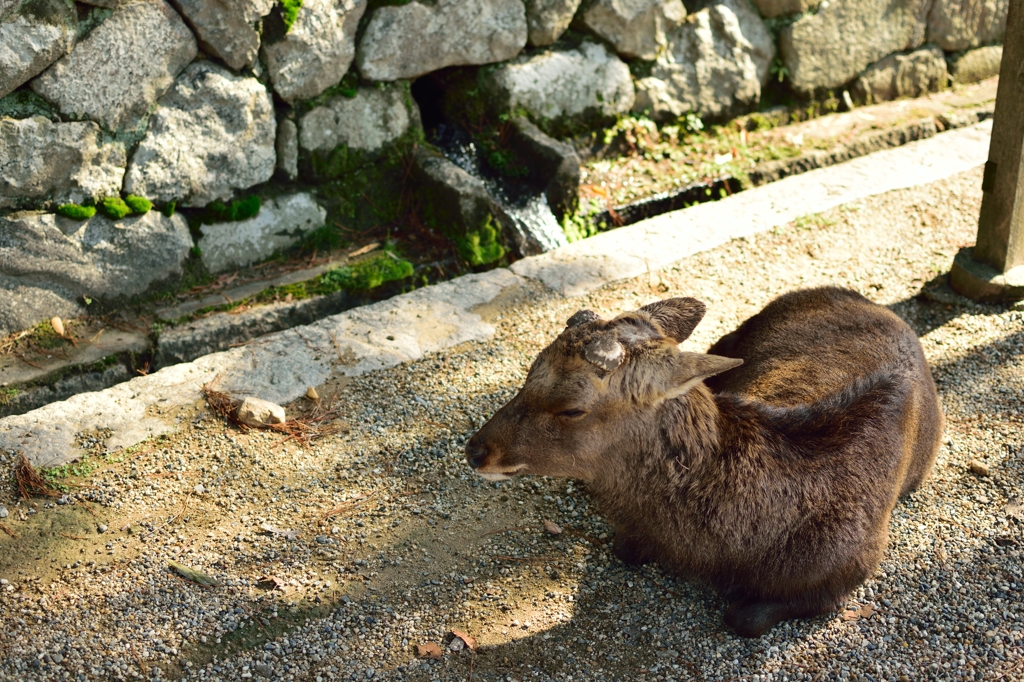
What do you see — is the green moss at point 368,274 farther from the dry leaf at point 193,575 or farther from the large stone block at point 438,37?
the dry leaf at point 193,575

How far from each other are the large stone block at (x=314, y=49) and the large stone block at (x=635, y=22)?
5.97 ft

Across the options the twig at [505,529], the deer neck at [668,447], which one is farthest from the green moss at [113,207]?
the deer neck at [668,447]

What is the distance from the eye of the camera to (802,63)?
7359 mm

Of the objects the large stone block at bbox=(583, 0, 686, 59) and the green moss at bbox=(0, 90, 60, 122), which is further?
the large stone block at bbox=(583, 0, 686, 59)

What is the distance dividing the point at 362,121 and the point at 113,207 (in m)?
1.64

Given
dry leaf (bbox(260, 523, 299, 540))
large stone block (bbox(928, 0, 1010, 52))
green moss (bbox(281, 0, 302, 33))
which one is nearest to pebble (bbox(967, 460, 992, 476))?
dry leaf (bbox(260, 523, 299, 540))

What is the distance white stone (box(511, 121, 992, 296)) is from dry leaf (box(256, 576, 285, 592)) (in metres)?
2.53

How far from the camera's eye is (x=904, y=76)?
7.86 m

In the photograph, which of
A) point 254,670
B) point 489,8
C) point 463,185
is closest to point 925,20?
point 489,8

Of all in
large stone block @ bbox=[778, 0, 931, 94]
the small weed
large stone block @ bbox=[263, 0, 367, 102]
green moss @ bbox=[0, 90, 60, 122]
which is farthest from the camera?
large stone block @ bbox=[778, 0, 931, 94]

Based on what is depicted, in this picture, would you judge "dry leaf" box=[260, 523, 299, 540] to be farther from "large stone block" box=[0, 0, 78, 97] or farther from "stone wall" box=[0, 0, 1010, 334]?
"large stone block" box=[0, 0, 78, 97]

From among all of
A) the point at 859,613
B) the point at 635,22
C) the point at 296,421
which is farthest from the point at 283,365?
the point at 635,22

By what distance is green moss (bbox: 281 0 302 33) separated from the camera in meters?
5.21

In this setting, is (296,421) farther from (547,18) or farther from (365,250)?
(547,18)
